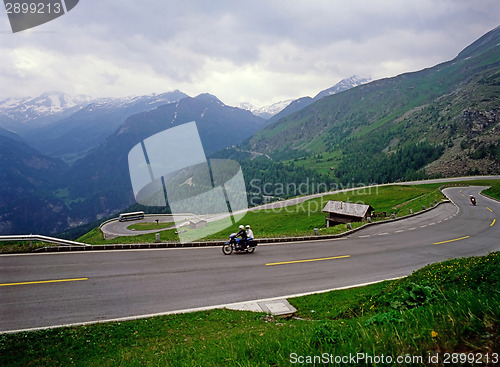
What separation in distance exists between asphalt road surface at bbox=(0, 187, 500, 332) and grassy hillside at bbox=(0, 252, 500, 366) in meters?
1.62

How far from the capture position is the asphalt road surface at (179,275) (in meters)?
11.6

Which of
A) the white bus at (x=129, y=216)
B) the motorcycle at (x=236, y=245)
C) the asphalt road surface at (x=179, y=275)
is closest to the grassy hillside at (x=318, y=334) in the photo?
the asphalt road surface at (x=179, y=275)

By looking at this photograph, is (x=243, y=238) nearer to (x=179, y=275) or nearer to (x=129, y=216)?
(x=179, y=275)

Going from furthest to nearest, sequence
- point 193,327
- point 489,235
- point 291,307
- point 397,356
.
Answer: point 489,235
point 291,307
point 193,327
point 397,356

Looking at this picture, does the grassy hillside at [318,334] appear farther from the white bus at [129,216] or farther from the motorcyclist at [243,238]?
the white bus at [129,216]

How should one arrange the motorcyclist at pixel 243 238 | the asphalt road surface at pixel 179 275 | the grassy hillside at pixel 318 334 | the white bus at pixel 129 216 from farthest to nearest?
1. the white bus at pixel 129 216
2. the motorcyclist at pixel 243 238
3. the asphalt road surface at pixel 179 275
4. the grassy hillside at pixel 318 334

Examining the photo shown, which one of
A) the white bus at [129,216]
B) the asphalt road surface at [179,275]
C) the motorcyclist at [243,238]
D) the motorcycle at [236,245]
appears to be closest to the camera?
the asphalt road surface at [179,275]

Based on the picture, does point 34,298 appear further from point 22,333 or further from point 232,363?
point 232,363

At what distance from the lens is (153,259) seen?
18219mm

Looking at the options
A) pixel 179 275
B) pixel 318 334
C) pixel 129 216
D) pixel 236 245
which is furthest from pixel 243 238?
pixel 129 216

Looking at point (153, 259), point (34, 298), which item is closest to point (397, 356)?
point (34, 298)

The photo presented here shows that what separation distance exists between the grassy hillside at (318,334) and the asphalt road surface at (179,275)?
1.62 m

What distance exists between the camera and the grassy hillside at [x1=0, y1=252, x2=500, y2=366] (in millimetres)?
3037

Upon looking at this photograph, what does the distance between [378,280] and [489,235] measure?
2306 cm
